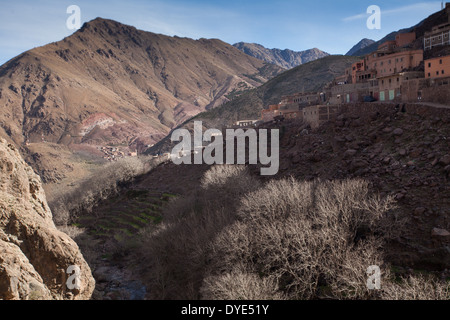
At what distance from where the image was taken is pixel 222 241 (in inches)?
977

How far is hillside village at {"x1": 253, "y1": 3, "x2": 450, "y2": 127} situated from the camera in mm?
34531

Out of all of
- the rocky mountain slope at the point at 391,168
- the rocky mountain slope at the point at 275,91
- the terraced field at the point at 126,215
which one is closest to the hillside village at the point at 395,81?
the rocky mountain slope at the point at 391,168

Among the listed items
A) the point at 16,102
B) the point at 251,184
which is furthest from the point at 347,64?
the point at 16,102

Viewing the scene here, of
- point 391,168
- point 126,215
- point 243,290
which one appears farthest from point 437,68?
point 126,215

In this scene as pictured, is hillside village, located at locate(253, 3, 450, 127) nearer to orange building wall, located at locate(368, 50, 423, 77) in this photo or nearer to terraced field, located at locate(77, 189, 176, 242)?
orange building wall, located at locate(368, 50, 423, 77)

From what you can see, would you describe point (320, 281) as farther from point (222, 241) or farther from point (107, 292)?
point (107, 292)

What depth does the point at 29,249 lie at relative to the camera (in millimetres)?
13461

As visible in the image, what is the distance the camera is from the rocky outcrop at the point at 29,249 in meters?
12.0

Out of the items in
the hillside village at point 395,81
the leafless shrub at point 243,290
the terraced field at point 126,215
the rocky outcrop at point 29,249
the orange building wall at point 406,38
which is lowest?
the terraced field at point 126,215

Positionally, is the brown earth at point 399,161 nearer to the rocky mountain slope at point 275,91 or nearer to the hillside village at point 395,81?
the hillside village at point 395,81

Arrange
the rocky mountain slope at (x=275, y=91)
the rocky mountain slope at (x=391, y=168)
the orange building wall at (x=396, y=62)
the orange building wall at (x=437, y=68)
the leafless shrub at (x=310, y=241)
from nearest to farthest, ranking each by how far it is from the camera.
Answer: the leafless shrub at (x=310, y=241) → the rocky mountain slope at (x=391, y=168) → the orange building wall at (x=437, y=68) → the orange building wall at (x=396, y=62) → the rocky mountain slope at (x=275, y=91)

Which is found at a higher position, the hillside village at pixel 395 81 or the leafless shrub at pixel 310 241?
the hillside village at pixel 395 81

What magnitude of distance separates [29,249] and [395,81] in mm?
37751

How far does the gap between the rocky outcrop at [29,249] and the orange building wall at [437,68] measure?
37.7 metres
